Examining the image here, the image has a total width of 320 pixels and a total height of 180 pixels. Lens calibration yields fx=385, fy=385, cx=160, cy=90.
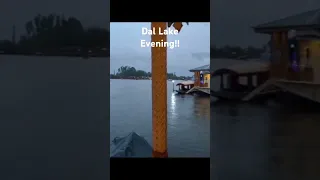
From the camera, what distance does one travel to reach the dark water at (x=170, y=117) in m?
3.07

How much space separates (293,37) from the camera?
299 centimetres

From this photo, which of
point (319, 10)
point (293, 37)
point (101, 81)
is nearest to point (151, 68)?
point (101, 81)

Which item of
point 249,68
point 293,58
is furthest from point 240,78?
point 293,58

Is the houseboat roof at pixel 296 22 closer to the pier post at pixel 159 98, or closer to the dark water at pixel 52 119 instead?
the pier post at pixel 159 98

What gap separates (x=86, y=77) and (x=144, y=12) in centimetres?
68

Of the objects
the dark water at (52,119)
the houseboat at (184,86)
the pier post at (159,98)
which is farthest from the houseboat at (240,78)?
the dark water at (52,119)

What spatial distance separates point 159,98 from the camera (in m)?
3.16

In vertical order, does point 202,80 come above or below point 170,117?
above

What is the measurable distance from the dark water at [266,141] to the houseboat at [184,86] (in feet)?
0.93

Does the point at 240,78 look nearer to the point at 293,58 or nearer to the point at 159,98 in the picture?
the point at 293,58

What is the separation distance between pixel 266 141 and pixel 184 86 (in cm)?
78

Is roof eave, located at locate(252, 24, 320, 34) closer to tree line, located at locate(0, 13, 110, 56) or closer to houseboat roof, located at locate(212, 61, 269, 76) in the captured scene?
houseboat roof, located at locate(212, 61, 269, 76)

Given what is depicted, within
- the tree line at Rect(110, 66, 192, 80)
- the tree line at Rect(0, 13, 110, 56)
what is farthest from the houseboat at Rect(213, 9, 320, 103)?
the tree line at Rect(0, 13, 110, 56)

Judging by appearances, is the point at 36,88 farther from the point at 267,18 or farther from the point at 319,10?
the point at 319,10
